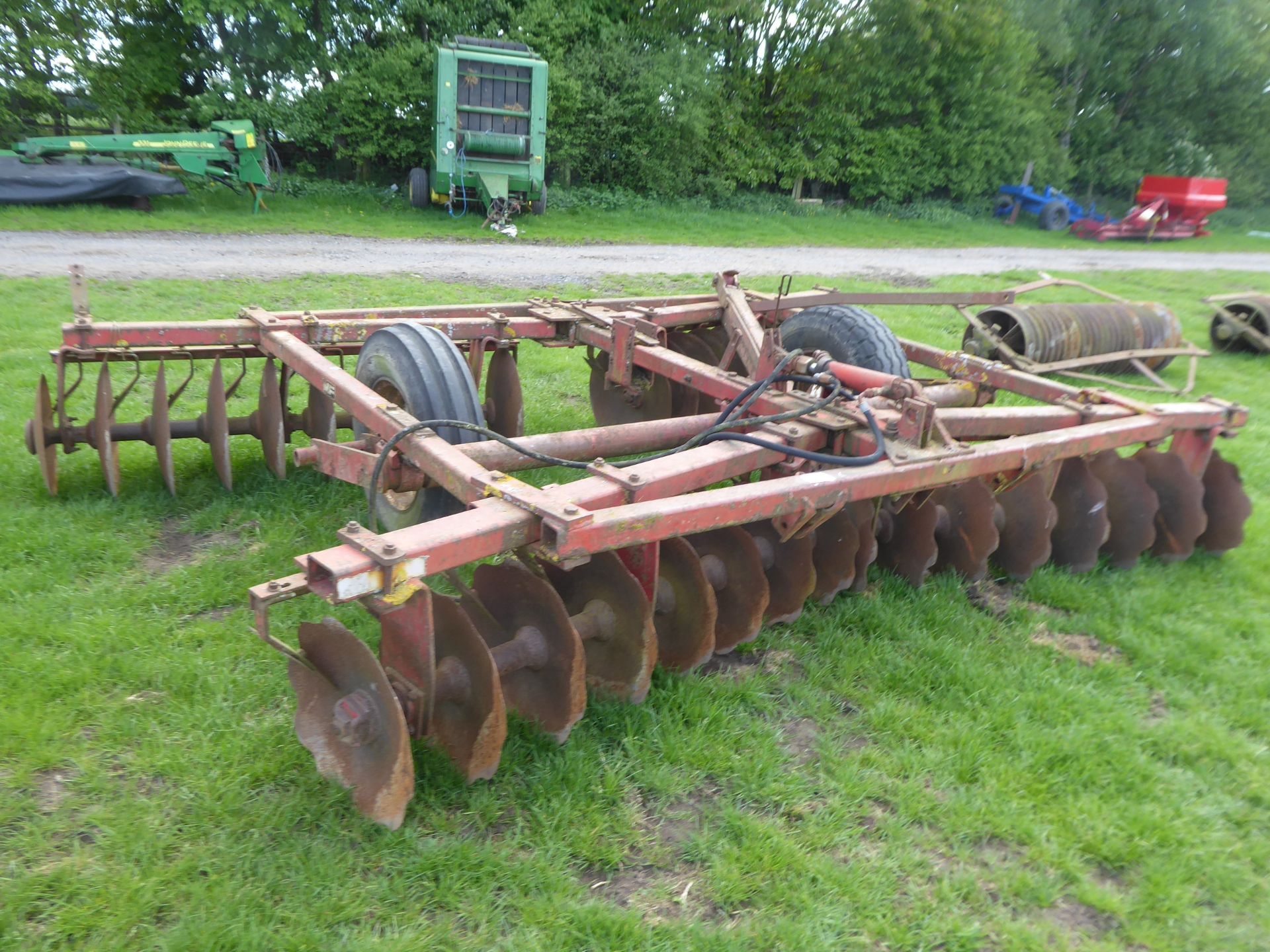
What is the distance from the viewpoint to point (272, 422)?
4.17 metres

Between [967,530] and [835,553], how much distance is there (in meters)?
0.61

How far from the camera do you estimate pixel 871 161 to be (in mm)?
20703

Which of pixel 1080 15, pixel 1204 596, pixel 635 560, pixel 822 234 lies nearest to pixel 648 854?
pixel 635 560

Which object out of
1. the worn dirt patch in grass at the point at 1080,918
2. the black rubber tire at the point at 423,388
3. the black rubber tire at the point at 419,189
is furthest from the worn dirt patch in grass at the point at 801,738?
the black rubber tire at the point at 419,189

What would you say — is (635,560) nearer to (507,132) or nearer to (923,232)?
(507,132)

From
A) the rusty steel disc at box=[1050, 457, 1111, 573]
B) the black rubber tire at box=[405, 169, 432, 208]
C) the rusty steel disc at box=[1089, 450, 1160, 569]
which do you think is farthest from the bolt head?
the black rubber tire at box=[405, 169, 432, 208]

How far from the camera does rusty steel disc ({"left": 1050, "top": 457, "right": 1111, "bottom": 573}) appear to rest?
3.89 meters

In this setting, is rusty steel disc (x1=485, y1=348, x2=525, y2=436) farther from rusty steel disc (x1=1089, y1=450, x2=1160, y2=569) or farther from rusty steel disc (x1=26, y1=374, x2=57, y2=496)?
rusty steel disc (x1=1089, y1=450, x2=1160, y2=569)

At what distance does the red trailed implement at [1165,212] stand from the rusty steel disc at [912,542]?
18.8 metres

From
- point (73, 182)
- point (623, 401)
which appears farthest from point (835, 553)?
point (73, 182)

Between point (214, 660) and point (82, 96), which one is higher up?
point (82, 96)

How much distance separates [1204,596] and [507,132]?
12449mm

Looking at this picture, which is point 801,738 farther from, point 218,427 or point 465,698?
point 218,427

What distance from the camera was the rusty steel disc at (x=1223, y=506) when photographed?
417cm
